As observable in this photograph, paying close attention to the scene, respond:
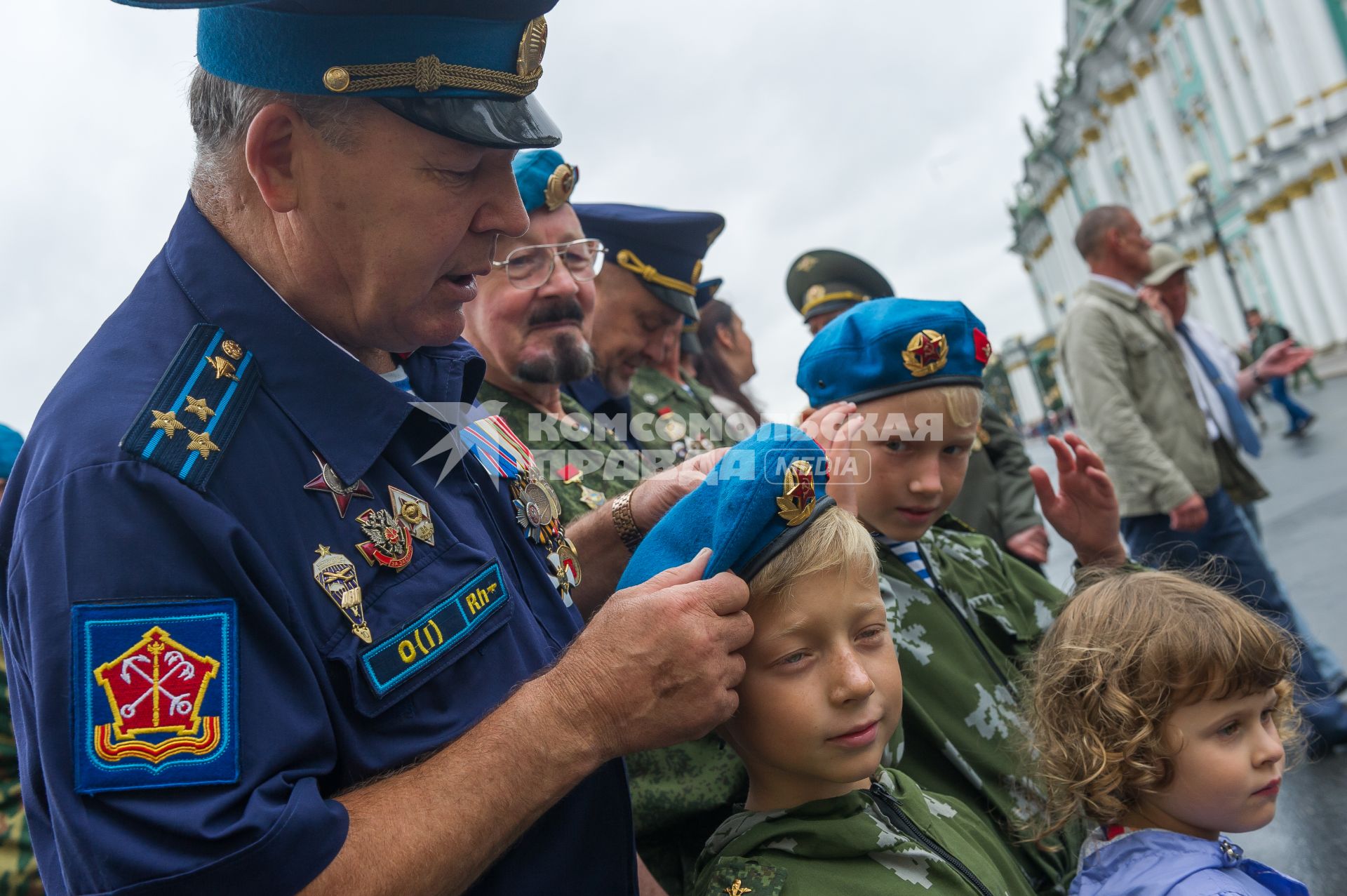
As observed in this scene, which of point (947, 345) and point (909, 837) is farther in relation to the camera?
point (947, 345)

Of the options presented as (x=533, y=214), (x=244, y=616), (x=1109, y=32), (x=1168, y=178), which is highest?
(x=1109, y=32)

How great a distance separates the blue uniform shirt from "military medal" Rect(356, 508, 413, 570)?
0.05 ft

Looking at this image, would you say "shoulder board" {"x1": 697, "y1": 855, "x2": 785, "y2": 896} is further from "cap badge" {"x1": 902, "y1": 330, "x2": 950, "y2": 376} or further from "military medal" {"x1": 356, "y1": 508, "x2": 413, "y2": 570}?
"cap badge" {"x1": 902, "y1": 330, "x2": 950, "y2": 376}

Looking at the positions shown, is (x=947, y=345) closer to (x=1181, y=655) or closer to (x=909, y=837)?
(x=1181, y=655)

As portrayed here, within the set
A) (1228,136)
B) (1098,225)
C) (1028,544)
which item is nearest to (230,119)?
(1028,544)

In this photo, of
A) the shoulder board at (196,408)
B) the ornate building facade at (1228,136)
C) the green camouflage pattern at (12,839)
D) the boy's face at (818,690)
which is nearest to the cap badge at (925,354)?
the boy's face at (818,690)

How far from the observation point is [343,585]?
4.81 ft

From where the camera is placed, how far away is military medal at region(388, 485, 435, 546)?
162 cm

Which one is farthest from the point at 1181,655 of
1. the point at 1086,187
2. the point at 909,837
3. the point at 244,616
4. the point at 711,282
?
the point at 1086,187

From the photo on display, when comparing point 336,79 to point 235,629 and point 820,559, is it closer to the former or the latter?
point 235,629

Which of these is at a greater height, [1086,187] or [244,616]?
[1086,187]

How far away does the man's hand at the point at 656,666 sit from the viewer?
1.53 metres

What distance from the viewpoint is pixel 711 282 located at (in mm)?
5617

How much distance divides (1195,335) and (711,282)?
2.58m
